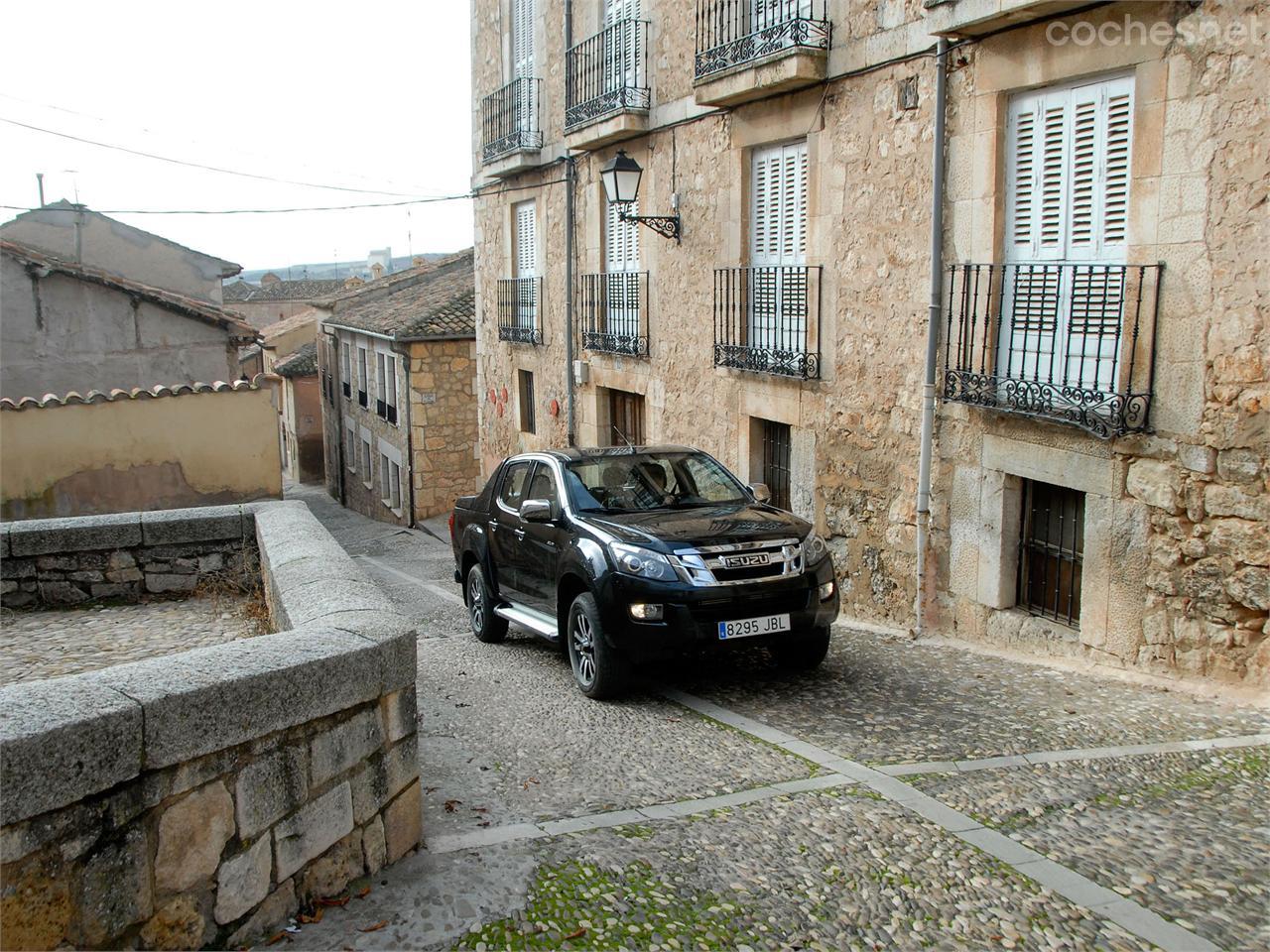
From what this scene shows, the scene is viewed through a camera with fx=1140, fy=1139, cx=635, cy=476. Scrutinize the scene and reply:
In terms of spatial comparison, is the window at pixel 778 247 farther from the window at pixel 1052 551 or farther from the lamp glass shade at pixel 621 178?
the window at pixel 1052 551

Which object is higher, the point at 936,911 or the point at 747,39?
the point at 747,39

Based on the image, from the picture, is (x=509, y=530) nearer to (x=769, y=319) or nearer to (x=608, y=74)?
(x=769, y=319)

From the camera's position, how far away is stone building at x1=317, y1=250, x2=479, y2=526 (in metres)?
23.9

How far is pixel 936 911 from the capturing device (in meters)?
3.84

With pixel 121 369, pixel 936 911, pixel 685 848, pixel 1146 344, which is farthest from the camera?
pixel 121 369

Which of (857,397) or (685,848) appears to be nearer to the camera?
(685,848)

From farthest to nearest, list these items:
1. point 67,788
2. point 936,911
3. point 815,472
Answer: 1. point 815,472
2. point 936,911
3. point 67,788

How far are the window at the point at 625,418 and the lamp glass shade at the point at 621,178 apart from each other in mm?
2764

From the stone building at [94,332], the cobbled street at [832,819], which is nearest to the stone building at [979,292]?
the cobbled street at [832,819]

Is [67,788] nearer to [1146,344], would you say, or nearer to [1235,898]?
[1235,898]

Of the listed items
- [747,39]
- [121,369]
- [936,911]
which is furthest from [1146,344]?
[121,369]

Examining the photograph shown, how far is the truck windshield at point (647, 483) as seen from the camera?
7.77 metres

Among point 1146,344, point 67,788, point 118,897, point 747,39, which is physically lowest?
point 118,897

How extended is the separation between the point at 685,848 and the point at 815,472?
269 inches
